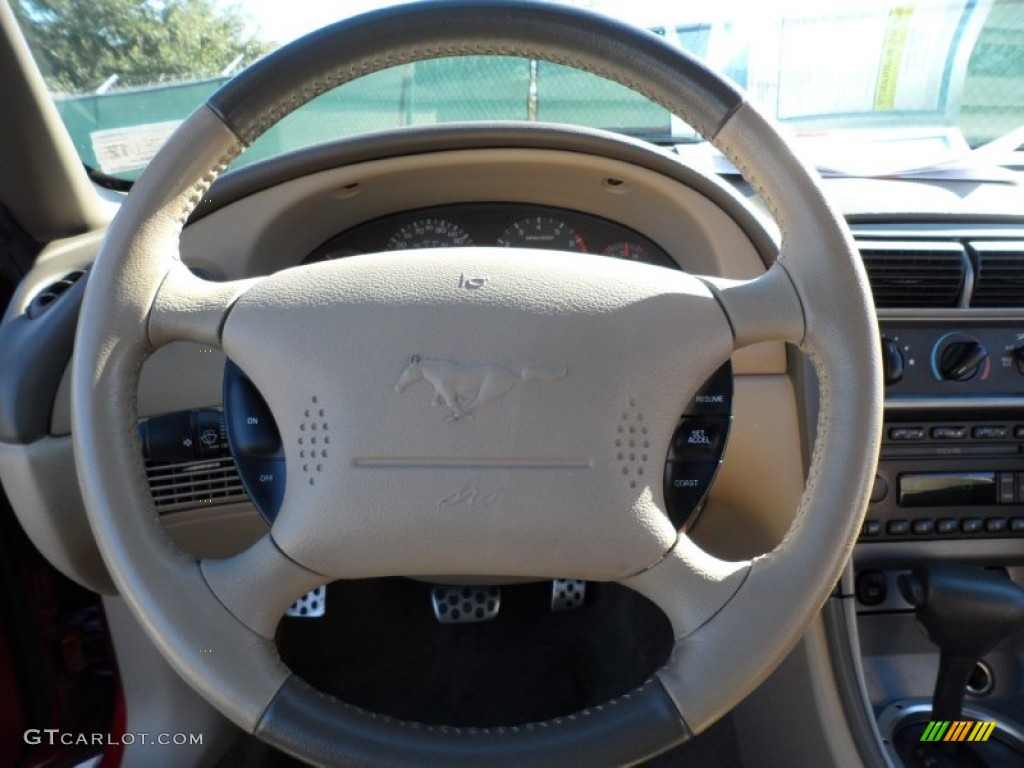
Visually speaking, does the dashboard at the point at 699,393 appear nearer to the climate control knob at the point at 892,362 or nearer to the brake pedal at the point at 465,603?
the climate control knob at the point at 892,362

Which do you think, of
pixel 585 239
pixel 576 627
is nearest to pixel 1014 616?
pixel 576 627

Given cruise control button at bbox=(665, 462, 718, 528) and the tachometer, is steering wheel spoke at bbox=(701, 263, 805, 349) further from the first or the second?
the tachometer

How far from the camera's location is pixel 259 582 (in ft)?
2.91

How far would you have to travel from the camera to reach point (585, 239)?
144cm

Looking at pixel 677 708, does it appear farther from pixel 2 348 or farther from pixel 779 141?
pixel 2 348

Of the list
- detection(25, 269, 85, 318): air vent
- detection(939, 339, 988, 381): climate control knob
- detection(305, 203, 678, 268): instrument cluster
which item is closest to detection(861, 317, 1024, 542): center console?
detection(939, 339, 988, 381): climate control knob

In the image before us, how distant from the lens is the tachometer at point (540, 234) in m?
1.43

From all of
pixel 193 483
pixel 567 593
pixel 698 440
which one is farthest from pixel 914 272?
pixel 193 483

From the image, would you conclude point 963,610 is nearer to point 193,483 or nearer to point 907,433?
point 907,433

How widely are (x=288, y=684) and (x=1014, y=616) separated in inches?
43.4

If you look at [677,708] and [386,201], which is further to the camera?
[386,201]

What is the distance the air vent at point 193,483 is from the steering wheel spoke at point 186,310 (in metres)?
0.36

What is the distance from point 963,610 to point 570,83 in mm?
1120

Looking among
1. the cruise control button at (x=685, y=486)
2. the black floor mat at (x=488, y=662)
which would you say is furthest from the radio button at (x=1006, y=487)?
the cruise control button at (x=685, y=486)
